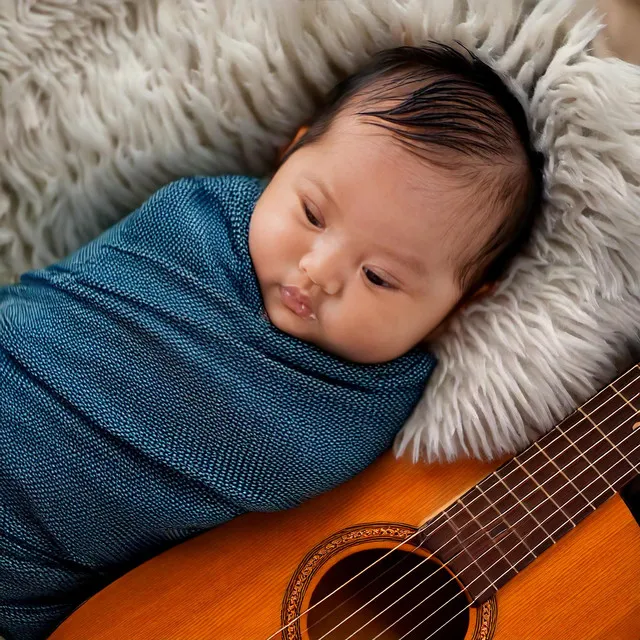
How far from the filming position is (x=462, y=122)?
832 mm

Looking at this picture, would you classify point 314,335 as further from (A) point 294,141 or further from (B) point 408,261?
(A) point 294,141

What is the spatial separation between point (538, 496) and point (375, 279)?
1.09ft

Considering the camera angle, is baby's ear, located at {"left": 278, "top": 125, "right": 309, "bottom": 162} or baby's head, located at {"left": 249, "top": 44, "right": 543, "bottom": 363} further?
baby's ear, located at {"left": 278, "top": 125, "right": 309, "bottom": 162}

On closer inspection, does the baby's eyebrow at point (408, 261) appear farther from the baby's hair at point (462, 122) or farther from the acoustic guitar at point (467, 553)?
the acoustic guitar at point (467, 553)

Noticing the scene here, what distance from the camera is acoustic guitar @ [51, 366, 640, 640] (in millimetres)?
854

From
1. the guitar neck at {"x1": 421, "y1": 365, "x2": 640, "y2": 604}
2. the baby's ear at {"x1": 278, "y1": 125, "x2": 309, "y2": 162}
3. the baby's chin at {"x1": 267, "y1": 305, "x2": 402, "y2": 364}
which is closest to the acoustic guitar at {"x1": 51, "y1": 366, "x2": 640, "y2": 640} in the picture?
the guitar neck at {"x1": 421, "y1": 365, "x2": 640, "y2": 604}

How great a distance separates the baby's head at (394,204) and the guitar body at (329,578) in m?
0.19

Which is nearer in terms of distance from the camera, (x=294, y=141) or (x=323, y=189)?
(x=323, y=189)

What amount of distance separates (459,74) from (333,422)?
0.46 metres

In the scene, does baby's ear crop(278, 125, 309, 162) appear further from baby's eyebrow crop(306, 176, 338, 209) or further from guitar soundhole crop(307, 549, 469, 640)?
guitar soundhole crop(307, 549, 469, 640)

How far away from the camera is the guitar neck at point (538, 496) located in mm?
859

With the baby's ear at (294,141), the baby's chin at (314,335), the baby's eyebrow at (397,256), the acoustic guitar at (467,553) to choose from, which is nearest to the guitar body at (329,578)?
the acoustic guitar at (467,553)

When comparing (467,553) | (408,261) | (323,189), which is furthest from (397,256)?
(467,553)

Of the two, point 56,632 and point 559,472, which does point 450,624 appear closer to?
point 559,472
